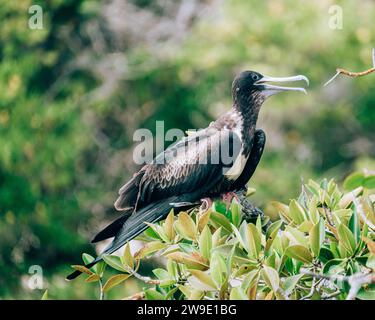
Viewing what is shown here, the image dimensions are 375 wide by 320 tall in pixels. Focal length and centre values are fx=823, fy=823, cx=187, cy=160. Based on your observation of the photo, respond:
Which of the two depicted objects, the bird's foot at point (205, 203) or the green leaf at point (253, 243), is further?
the bird's foot at point (205, 203)

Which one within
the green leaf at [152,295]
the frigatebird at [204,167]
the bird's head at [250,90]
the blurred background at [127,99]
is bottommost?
the green leaf at [152,295]

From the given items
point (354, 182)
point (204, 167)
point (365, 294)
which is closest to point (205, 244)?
point (365, 294)

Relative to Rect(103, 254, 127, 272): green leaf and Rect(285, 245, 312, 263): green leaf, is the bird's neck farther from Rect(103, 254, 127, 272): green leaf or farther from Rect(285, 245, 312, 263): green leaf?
Rect(285, 245, 312, 263): green leaf

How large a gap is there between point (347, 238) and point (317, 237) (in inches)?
2.7

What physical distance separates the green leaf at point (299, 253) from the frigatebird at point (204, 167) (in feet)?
3.19

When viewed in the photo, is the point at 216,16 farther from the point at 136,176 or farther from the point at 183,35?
the point at 136,176

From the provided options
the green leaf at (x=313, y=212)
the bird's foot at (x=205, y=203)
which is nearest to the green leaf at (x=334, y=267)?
the green leaf at (x=313, y=212)

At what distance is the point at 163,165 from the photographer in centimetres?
308

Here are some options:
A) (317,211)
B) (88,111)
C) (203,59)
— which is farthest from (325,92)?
(317,211)

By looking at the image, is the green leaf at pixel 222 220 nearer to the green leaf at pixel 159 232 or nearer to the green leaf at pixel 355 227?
the green leaf at pixel 159 232

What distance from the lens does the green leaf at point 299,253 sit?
6.24 ft

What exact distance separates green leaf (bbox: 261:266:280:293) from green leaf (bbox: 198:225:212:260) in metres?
0.20

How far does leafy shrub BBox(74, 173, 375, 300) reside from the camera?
1869mm
